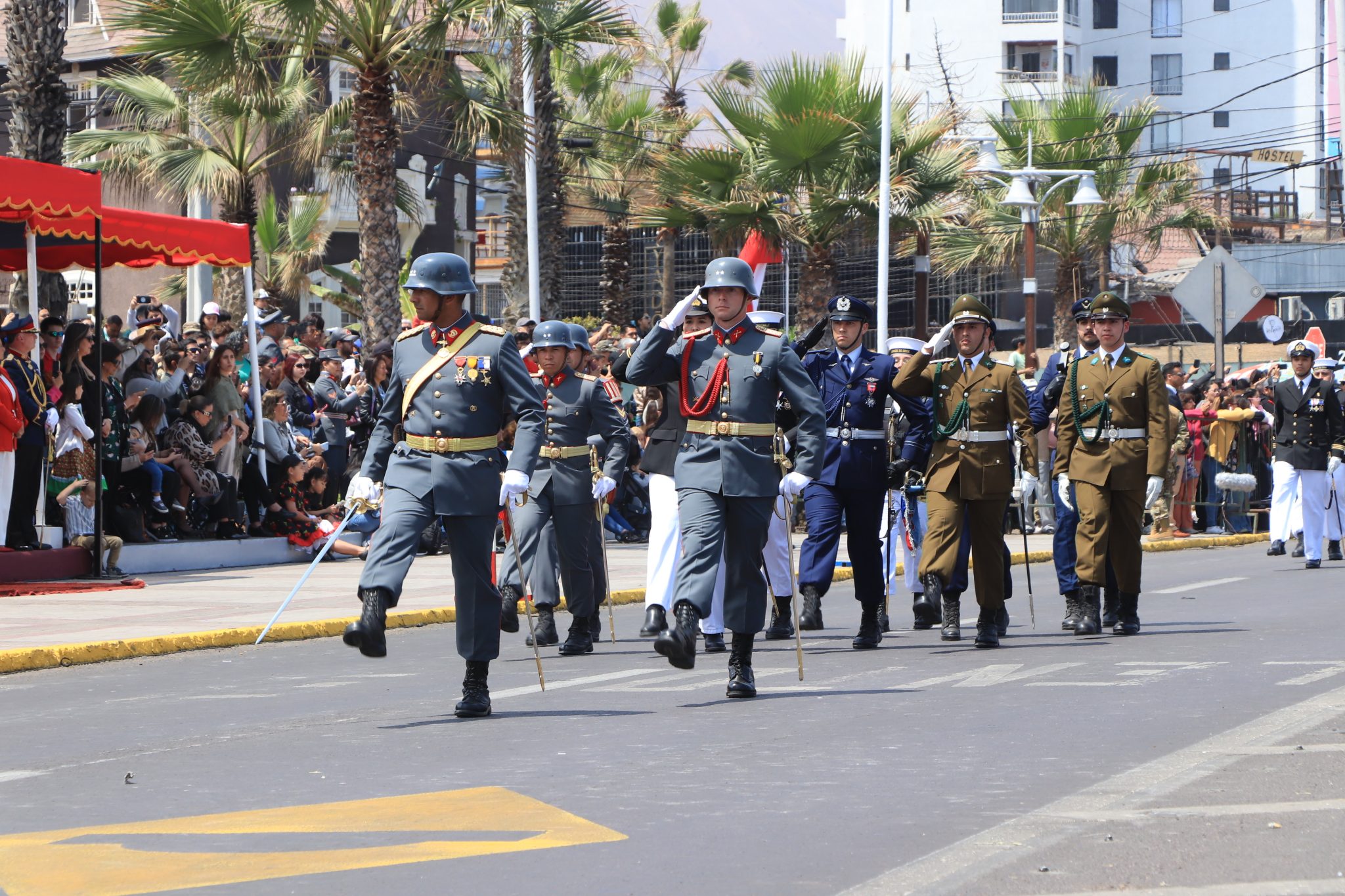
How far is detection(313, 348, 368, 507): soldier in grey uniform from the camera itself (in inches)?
787

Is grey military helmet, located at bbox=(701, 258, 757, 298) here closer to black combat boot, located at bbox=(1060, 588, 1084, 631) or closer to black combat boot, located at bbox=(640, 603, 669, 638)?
black combat boot, located at bbox=(640, 603, 669, 638)

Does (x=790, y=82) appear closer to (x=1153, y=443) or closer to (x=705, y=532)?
(x=1153, y=443)

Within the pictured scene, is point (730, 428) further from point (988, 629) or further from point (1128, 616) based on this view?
point (1128, 616)

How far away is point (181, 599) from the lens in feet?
48.9

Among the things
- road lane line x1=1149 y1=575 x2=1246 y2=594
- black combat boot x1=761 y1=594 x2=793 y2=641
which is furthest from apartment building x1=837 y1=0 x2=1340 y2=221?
black combat boot x1=761 y1=594 x2=793 y2=641

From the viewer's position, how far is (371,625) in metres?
8.42

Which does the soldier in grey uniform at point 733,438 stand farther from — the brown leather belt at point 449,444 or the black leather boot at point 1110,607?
the black leather boot at point 1110,607

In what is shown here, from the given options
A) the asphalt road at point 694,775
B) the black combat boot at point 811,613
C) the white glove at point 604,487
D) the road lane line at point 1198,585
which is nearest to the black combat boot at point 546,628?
the asphalt road at point 694,775

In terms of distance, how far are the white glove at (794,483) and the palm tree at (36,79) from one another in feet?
39.9

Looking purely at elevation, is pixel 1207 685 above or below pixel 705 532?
below

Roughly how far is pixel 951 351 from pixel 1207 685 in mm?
7873

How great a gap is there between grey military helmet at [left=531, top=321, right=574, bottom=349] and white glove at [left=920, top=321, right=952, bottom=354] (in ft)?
7.32

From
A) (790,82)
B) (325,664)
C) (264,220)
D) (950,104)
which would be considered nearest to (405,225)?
(264,220)

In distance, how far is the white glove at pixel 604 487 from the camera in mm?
12211
